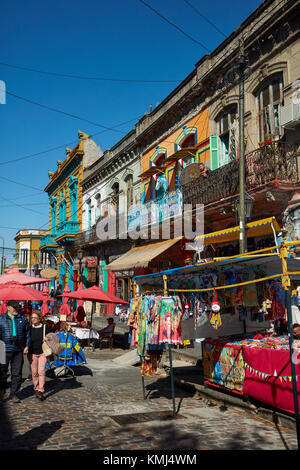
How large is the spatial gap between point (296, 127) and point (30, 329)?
8.75 m

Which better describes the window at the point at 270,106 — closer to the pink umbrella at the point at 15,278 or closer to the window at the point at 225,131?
the window at the point at 225,131

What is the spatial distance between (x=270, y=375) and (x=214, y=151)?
10.6 meters

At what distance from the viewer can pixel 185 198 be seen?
626 inches

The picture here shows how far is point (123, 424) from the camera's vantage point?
20.0 ft

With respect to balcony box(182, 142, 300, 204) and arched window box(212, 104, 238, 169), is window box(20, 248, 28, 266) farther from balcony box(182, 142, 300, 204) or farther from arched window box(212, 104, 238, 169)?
balcony box(182, 142, 300, 204)

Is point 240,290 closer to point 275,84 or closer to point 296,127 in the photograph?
point 296,127

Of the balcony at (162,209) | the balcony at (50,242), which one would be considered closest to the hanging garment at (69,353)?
the balcony at (162,209)

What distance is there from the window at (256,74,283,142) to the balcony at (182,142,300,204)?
66 cm

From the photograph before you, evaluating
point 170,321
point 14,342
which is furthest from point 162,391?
point 14,342

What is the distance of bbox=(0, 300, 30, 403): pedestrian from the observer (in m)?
7.49

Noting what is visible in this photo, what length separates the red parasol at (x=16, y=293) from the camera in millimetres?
11479
